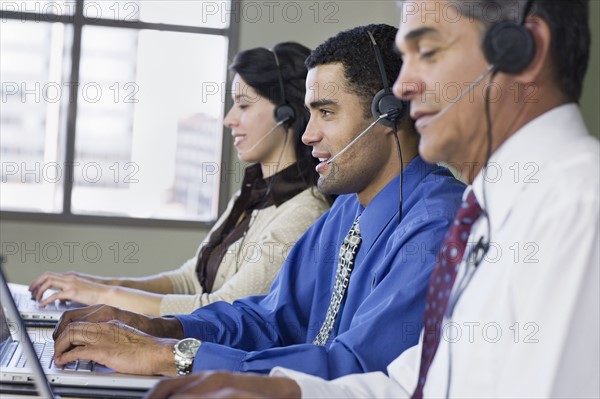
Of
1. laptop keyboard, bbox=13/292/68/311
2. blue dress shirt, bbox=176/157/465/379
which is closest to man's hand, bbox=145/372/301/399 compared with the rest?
blue dress shirt, bbox=176/157/465/379

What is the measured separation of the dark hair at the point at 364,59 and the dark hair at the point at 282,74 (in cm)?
73

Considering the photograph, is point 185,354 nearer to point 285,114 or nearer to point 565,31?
point 565,31

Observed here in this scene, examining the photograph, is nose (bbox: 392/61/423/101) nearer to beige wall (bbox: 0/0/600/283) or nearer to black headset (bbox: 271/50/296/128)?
black headset (bbox: 271/50/296/128)

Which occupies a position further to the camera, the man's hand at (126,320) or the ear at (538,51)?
the man's hand at (126,320)

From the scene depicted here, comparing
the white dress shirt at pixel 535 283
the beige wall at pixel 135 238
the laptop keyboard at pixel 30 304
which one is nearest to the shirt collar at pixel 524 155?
the white dress shirt at pixel 535 283

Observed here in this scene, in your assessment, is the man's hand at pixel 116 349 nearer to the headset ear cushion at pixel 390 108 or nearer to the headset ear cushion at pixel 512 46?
the headset ear cushion at pixel 390 108

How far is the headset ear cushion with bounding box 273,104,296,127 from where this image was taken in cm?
246

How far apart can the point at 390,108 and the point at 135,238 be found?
2.87 metres

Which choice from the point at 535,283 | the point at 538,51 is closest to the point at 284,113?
the point at 538,51

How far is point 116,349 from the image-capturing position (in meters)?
1.38

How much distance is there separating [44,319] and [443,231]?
94cm

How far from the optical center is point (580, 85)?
106cm

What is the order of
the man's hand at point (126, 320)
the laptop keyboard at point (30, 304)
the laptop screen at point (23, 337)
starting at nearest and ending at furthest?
the laptop screen at point (23, 337)
the man's hand at point (126, 320)
the laptop keyboard at point (30, 304)

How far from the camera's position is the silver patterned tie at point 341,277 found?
1562 millimetres
